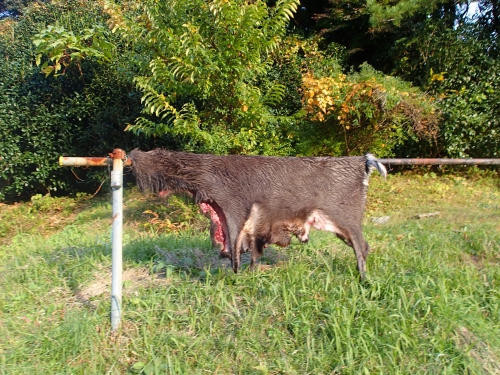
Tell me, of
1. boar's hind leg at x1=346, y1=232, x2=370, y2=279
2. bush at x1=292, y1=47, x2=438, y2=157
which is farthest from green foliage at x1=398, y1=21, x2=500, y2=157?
boar's hind leg at x1=346, y1=232, x2=370, y2=279

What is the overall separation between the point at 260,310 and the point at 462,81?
8225 millimetres

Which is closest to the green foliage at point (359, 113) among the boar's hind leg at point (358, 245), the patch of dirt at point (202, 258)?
the patch of dirt at point (202, 258)

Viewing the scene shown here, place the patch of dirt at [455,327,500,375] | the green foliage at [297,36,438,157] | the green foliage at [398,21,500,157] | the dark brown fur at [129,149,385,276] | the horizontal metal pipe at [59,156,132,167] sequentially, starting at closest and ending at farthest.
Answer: the patch of dirt at [455,327,500,375] → the horizontal metal pipe at [59,156,132,167] → the dark brown fur at [129,149,385,276] → the green foliage at [297,36,438,157] → the green foliage at [398,21,500,157]

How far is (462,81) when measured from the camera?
29.9 feet


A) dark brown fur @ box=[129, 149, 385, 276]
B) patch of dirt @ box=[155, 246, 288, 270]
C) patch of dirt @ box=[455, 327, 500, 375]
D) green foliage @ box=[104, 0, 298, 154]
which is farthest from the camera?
green foliage @ box=[104, 0, 298, 154]

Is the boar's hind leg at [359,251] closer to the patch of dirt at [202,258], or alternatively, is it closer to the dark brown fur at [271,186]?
the dark brown fur at [271,186]

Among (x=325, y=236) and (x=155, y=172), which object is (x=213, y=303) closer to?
(x=155, y=172)

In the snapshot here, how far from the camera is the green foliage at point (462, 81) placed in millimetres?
8711

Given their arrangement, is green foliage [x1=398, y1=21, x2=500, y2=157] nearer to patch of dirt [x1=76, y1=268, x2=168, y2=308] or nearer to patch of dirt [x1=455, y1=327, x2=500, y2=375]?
patch of dirt [x1=455, y1=327, x2=500, y2=375]

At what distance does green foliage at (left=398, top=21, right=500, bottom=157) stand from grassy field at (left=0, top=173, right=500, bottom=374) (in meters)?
4.58

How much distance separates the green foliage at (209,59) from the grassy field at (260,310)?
2228mm

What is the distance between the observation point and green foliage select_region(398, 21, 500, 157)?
28.6 feet

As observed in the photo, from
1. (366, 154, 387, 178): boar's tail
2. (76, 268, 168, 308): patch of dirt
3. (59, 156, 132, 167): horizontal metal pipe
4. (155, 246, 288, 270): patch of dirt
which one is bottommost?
(76, 268, 168, 308): patch of dirt

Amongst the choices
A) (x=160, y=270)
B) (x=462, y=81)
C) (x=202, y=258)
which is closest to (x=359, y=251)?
(x=202, y=258)
